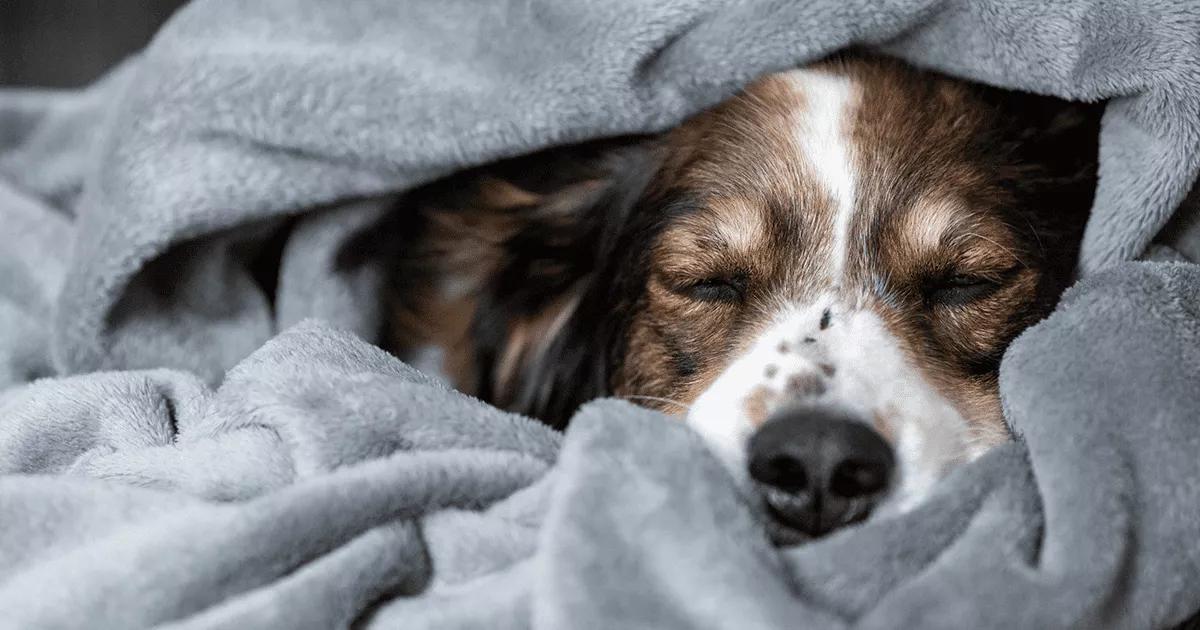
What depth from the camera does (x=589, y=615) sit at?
780 mm

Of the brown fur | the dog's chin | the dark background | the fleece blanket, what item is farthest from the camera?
the dark background

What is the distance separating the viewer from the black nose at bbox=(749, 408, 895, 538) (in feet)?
3.43

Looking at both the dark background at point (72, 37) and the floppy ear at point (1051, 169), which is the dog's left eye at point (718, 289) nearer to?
the floppy ear at point (1051, 169)

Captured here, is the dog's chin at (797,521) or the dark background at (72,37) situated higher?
the dog's chin at (797,521)

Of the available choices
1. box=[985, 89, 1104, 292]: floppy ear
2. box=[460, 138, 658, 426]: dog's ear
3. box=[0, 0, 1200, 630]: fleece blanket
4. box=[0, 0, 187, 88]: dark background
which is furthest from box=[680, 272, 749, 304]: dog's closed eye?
box=[0, 0, 187, 88]: dark background

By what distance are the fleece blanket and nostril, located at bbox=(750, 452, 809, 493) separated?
0.16 m

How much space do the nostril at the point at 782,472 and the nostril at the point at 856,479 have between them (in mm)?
28

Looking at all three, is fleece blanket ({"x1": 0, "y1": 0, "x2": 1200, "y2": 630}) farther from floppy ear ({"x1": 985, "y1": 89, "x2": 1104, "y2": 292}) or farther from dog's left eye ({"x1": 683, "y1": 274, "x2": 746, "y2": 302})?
dog's left eye ({"x1": 683, "y1": 274, "x2": 746, "y2": 302})

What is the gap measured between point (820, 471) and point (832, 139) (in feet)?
1.76

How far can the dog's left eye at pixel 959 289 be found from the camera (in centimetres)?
139

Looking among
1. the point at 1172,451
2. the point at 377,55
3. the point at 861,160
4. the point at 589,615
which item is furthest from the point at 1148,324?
the point at 377,55

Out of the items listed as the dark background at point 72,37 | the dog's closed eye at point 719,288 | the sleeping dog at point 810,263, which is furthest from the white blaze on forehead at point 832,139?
the dark background at point 72,37

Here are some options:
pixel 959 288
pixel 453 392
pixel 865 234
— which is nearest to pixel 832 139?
pixel 865 234

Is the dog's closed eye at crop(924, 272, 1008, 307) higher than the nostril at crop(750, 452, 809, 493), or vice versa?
the nostril at crop(750, 452, 809, 493)
